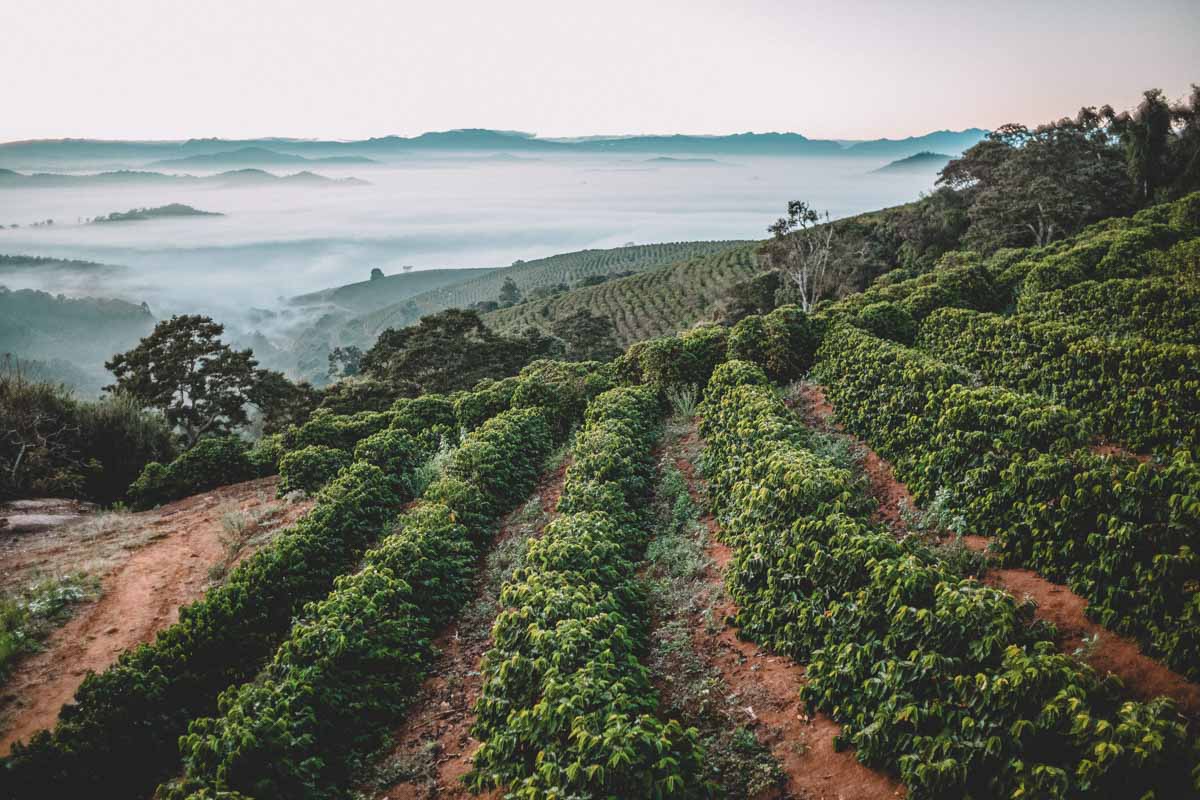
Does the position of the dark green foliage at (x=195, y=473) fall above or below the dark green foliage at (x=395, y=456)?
below

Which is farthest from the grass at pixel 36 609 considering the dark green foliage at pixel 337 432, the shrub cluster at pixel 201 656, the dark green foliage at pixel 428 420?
the dark green foliage at pixel 428 420

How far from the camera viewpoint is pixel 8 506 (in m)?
15.6

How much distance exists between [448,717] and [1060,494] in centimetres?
771

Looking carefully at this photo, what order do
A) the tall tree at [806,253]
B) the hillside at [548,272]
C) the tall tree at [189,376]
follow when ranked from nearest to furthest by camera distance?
the tall tree at [189,376] → the tall tree at [806,253] → the hillside at [548,272]

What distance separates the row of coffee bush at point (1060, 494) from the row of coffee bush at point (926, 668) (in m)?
0.98

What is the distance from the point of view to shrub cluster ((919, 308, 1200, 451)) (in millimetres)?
9172

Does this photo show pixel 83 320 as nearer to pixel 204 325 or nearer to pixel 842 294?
pixel 204 325

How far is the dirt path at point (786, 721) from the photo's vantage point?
5.23 meters

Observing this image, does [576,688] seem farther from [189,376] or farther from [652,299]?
[652,299]

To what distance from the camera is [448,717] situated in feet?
23.3

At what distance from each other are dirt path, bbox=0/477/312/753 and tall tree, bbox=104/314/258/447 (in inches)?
666

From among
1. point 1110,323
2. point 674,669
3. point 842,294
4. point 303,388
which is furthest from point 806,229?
point 674,669

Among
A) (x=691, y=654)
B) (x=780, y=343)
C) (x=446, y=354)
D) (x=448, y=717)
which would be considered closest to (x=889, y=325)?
(x=780, y=343)

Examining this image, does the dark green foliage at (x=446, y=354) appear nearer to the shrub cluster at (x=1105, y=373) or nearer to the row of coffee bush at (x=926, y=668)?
the shrub cluster at (x=1105, y=373)
